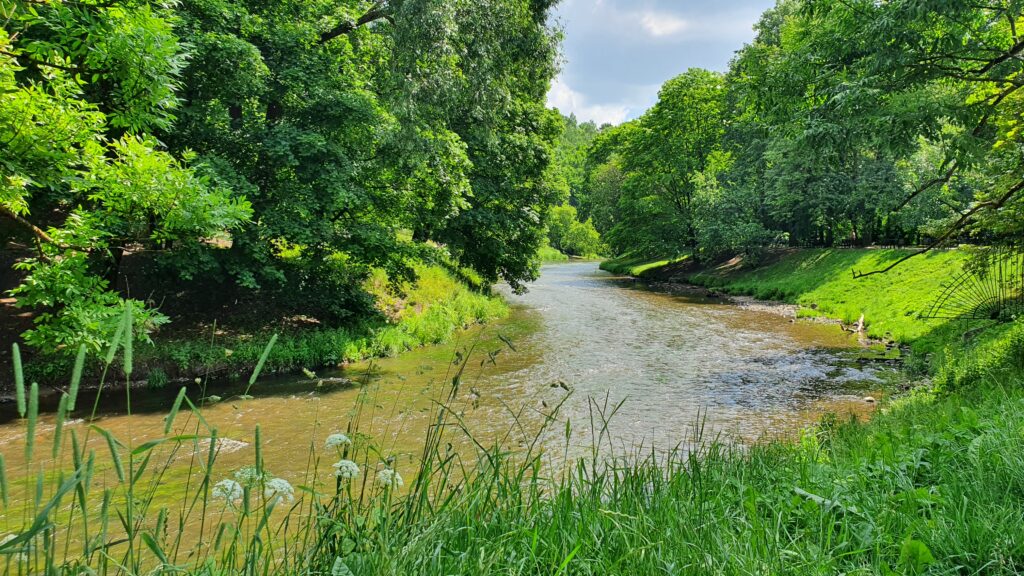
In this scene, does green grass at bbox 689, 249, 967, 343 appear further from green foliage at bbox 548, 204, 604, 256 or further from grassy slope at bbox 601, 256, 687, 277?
green foliage at bbox 548, 204, 604, 256

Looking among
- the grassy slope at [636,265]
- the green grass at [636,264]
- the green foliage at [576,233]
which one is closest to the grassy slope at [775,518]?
the green grass at [636,264]

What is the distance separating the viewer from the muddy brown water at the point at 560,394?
24.7ft

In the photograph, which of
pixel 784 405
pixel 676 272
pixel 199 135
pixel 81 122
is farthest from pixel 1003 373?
pixel 676 272

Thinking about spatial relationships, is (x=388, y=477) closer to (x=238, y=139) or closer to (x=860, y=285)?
(x=238, y=139)

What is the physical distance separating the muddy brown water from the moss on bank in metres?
0.66

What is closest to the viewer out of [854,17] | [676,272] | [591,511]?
[591,511]

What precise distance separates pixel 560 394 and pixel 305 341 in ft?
22.5

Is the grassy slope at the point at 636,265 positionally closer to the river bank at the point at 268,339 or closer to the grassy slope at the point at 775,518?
the river bank at the point at 268,339

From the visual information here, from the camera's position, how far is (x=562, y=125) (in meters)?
27.6

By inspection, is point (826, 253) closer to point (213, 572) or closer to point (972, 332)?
point (972, 332)

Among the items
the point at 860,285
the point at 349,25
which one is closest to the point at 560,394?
the point at 349,25

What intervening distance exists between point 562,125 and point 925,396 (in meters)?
22.6

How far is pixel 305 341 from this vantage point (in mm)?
13109

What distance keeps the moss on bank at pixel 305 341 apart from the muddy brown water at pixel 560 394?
66 cm
